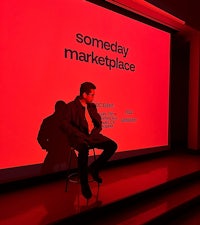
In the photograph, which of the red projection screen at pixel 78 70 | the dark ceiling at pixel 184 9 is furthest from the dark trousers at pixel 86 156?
Result: the dark ceiling at pixel 184 9

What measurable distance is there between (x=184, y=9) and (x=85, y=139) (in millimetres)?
3372

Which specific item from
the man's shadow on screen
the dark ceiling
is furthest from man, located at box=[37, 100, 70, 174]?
the dark ceiling

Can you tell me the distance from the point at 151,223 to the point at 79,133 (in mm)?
1098

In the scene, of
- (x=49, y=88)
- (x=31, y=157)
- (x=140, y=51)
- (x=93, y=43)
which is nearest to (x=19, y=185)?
(x=31, y=157)

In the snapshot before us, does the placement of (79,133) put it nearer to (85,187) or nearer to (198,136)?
(85,187)

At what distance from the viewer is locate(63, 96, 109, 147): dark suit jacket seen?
248cm

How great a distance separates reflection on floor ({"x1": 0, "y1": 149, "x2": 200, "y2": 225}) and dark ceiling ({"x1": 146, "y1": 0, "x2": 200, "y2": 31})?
2.57 m

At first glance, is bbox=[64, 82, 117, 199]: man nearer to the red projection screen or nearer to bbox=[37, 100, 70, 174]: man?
bbox=[37, 100, 70, 174]: man

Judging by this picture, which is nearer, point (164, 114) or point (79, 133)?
point (79, 133)

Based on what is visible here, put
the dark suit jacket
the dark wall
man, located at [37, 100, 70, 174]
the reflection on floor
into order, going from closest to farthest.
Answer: the reflection on floor → the dark suit jacket → man, located at [37, 100, 70, 174] → the dark wall

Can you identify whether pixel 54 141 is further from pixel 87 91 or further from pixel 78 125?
pixel 87 91

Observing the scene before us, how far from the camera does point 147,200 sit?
Answer: 282 cm

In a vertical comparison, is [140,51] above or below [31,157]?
above

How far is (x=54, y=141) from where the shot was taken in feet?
9.90
